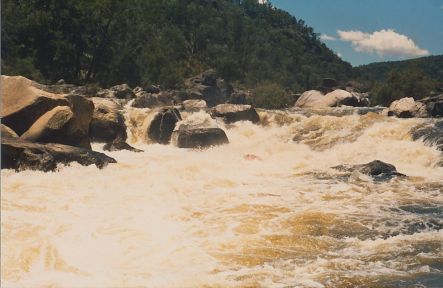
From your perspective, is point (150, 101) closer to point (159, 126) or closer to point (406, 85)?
point (159, 126)

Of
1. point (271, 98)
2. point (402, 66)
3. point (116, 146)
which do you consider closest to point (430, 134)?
point (116, 146)

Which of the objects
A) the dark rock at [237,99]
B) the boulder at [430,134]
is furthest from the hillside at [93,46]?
the boulder at [430,134]

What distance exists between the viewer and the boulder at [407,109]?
1028 inches

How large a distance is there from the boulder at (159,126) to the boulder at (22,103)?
233 inches

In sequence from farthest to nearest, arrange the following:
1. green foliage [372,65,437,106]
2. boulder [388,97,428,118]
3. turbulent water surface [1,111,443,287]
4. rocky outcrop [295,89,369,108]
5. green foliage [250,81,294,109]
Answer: green foliage [372,65,437,106]
green foliage [250,81,294,109]
rocky outcrop [295,89,369,108]
boulder [388,97,428,118]
turbulent water surface [1,111,443,287]

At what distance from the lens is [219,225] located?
931cm

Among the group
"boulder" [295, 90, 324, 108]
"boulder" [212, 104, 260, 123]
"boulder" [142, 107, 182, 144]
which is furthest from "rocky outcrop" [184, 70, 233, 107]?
"boulder" [142, 107, 182, 144]

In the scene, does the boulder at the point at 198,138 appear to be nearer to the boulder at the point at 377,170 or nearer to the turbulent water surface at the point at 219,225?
the turbulent water surface at the point at 219,225

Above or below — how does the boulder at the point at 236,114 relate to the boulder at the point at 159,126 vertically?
above

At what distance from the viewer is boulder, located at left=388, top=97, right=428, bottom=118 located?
26109mm

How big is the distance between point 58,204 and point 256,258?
4928 mm

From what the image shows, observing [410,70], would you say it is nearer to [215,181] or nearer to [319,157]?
[319,157]

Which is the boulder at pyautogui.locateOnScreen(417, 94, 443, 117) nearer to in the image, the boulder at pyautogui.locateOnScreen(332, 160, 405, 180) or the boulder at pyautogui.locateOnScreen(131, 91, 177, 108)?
the boulder at pyautogui.locateOnScreen(332, 160, 405, 180)

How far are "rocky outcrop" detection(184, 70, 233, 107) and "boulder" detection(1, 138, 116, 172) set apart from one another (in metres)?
28.6
